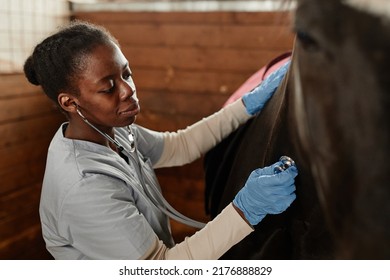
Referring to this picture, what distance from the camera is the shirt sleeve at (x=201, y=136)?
95cm

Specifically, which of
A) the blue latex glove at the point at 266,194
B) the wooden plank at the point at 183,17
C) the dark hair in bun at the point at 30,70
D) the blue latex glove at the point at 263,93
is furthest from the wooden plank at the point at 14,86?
the blue latex glove at the point at 266,194

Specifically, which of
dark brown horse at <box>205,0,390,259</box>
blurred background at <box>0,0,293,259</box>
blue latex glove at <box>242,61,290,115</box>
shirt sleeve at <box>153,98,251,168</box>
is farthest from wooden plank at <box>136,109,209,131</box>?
dark brown horse at <box>205,0,390,259</box>

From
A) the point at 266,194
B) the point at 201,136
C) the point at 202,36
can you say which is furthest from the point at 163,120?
the point at 266,194

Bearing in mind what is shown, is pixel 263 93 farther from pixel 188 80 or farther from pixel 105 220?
pixel 188 80

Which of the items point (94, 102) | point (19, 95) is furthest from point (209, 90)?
point (94, 102)

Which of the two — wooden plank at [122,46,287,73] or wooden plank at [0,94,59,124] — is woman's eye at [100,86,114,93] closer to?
wooden plank at [0,94,59,124]

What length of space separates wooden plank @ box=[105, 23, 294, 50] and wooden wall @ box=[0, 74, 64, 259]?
1.47 ft

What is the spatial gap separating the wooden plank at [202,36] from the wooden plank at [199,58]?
19 mm

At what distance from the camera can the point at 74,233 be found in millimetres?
693

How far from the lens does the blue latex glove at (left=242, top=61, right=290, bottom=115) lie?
2.69ft

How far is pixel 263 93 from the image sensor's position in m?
0.83

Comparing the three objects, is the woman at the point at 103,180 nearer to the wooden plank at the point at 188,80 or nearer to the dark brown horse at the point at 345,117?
the dark brown horse at the point at 345,117

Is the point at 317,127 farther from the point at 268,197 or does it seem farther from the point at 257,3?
the point at 257,3

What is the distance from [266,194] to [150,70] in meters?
1.19
